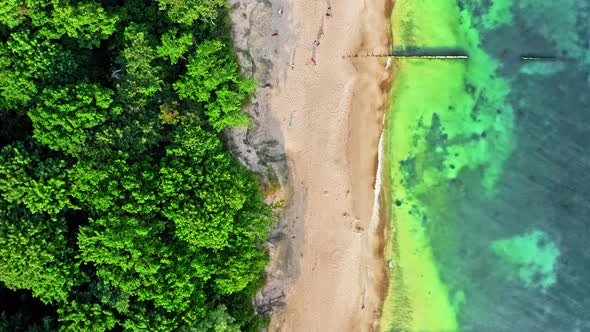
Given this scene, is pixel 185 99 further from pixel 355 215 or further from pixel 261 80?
pixel 355 215

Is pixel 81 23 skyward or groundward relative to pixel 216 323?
skyward

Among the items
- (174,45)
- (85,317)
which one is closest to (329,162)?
(174,45)

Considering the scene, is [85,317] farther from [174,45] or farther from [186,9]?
[186,9]

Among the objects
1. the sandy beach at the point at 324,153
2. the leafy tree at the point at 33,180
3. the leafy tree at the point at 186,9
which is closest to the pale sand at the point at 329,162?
the sandy beach at the point at 324,153

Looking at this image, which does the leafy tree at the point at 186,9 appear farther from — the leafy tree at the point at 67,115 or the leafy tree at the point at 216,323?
the leafy tree at the point at 216,323

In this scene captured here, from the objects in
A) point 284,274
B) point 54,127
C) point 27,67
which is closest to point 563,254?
point 284,274

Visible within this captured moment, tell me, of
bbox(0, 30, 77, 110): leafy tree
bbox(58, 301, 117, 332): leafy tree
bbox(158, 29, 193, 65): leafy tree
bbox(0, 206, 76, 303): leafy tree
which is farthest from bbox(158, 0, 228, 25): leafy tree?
Answer: bbox(58, 301, 117, 332): leafy tree
